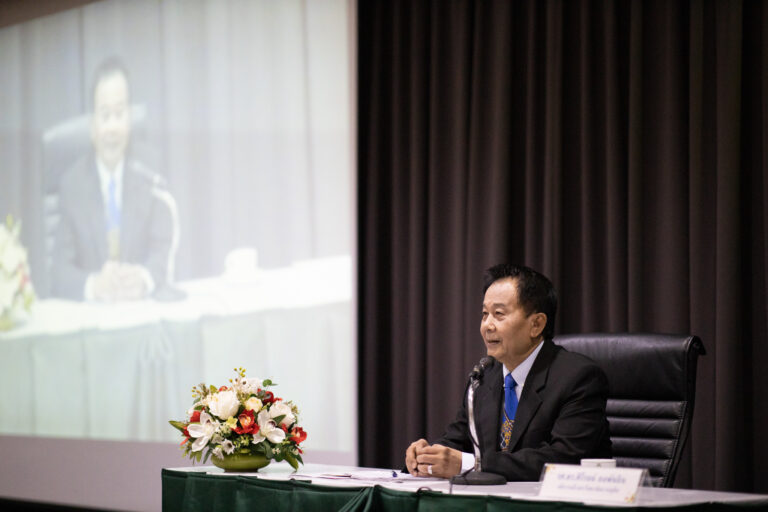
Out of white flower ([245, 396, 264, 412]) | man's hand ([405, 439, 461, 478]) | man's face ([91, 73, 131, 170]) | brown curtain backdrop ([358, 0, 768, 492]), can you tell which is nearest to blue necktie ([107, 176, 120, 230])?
man's face ([91, 73, 131, 170])

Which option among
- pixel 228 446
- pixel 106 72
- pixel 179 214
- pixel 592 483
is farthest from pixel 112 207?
pixel 592 483

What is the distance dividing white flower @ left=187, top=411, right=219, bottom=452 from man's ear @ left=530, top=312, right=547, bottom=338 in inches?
38.4

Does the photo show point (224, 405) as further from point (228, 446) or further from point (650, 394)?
point (650, 394)

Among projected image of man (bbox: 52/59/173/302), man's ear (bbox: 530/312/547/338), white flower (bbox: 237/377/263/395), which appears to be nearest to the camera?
white flower (bbox: 237/377/263/395)

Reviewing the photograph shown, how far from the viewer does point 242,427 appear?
2604 mm

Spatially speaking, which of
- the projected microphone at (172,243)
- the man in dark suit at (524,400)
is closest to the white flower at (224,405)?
the man in dark suit at (524,400)

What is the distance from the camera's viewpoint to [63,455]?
576 centimetres

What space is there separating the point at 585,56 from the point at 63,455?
155 inches

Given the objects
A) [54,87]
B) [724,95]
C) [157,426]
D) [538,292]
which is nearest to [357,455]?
[157,426]

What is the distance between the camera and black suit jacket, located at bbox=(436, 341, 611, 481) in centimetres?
245

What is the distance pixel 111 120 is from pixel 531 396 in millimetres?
3771

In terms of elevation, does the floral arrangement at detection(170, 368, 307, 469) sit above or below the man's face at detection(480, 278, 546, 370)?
below

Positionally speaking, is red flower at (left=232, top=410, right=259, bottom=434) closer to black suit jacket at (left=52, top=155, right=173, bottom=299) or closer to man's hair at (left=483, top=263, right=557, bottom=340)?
man's hair at (left=483, top=263, right=557, bottom=340)

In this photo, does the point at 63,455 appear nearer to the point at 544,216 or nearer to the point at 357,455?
the point at 357,455
